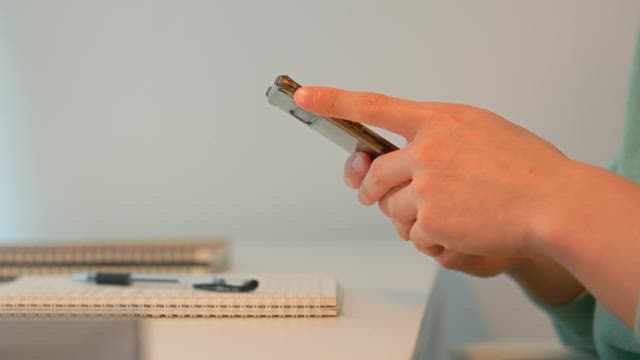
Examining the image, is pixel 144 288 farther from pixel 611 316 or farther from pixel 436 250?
pixel 611 316

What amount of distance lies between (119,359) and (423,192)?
0.23m

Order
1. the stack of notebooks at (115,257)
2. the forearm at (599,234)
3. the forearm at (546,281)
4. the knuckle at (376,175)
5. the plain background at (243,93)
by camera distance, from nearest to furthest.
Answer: the forearm at (599,234) < the knuckle at (376,175) < the forearm at (546,281) < the stack of notebooks at (115,257) < the plain background at (243,93)

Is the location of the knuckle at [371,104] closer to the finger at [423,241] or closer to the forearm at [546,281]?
the finger at [423,241]

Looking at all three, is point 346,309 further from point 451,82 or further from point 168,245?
point 451,82

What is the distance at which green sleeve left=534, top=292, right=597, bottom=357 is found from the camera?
25.9 inches

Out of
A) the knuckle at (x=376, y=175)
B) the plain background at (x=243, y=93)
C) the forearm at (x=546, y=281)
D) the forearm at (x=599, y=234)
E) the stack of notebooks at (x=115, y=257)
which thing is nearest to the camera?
the forearm at (x=599, y=234)

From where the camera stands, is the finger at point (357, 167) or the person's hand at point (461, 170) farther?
the finger at point (357, 167)

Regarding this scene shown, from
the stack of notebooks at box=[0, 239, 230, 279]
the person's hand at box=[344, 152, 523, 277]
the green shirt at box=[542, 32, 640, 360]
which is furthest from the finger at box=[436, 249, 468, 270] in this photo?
the stack of notebooks at box=[0, 239, 230, 279]

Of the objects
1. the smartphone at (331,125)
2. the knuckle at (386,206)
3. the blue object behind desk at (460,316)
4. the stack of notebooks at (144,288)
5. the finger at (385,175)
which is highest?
the smartphone at (331,125)

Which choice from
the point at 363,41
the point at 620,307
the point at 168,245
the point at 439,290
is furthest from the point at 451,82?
the point at 620,307

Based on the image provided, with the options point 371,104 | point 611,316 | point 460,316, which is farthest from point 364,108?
point 460,316

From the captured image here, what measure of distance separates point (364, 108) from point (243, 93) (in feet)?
1.53

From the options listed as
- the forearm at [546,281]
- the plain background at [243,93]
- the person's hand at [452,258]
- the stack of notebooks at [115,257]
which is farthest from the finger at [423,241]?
the plain background at [243,93]

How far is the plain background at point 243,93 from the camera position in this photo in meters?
0.89
